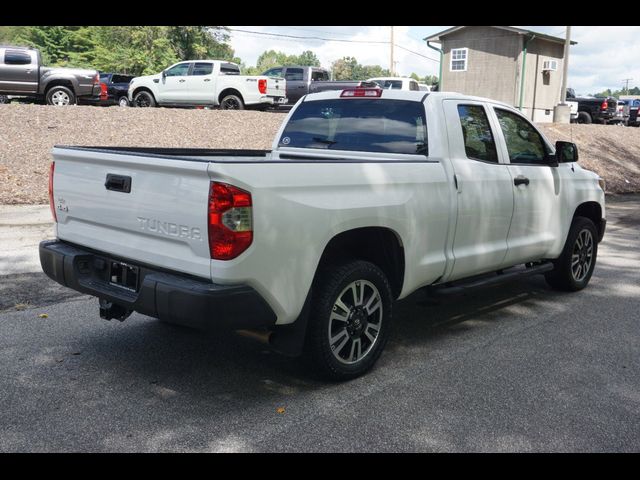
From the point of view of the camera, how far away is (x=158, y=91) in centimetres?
2142

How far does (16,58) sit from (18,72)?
1.45 feet

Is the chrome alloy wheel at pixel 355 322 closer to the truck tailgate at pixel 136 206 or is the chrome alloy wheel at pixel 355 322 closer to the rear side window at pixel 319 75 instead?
the truck tailgate at pixel 136 206

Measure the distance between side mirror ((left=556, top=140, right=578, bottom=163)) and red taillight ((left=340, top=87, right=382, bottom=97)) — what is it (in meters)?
1.99

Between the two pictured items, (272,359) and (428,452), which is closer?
(428,452)

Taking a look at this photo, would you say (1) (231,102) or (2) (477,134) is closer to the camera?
(2) (477,134)

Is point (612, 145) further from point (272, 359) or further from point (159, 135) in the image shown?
point (272, 359)

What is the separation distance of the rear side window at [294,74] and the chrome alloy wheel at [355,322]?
23.2 metres

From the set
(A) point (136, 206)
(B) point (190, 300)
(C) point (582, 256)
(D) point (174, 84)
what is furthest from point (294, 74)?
(B) point (190, 300)

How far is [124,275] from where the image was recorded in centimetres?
409

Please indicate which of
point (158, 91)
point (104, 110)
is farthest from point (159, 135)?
point (158, 91)

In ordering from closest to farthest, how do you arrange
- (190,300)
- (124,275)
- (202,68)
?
(190,300) < (124,275) < (202,68)

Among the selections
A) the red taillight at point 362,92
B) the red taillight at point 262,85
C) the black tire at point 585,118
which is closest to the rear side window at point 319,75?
the red taillight at point 262,85

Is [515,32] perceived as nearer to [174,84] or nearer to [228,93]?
[228,93]
